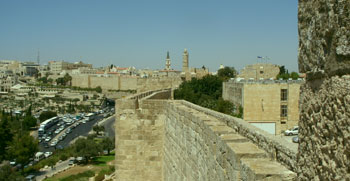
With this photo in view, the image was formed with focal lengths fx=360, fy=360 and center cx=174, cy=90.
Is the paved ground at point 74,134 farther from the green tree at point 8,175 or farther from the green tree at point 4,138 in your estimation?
the green tree at point 4,138

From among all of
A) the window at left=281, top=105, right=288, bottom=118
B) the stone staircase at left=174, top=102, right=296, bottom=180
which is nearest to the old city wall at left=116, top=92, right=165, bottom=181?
the stone staircase at left=174, top=102, right=296, bottom=180

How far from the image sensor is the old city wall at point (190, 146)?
82.6 inches

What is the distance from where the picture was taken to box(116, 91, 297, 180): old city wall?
2099 millimetres

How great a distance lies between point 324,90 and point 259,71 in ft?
106

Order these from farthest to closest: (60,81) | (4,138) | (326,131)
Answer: (60,81) → (4,138) → (326,131)

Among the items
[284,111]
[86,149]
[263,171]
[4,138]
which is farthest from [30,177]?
[263,171]

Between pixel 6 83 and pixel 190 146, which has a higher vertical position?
pixel 6 83

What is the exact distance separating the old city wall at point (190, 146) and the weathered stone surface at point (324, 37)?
2.27ft

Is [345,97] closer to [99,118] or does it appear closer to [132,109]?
[132,109]

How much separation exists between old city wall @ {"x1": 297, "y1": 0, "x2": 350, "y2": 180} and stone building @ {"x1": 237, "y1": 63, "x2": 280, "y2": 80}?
31.0 meters

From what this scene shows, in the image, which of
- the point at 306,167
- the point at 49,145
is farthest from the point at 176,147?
the point at 49,145

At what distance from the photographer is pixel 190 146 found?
13.4ft

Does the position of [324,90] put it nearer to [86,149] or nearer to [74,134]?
[86,149]

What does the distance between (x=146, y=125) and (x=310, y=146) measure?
5174 millimetres
